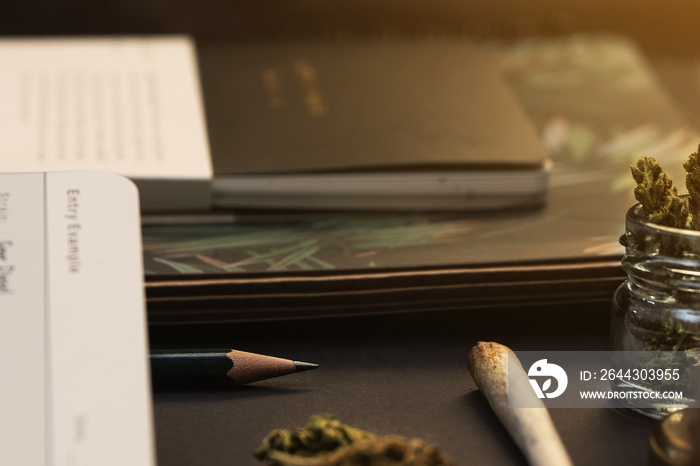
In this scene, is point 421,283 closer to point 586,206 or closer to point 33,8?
point 586,206

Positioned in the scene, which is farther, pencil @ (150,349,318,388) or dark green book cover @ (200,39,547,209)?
dark green book cover @ (200,39,547,209)

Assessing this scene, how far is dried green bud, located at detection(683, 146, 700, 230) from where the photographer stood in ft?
1.30

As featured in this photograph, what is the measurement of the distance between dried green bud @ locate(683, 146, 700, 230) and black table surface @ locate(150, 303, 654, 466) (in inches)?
4.2

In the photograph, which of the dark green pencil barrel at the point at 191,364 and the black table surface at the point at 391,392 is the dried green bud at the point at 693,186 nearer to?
the black table surface at the point at 391,392

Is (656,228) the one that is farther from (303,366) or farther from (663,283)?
(303,366)

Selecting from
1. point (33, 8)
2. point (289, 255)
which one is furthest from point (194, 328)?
point (33, 8)

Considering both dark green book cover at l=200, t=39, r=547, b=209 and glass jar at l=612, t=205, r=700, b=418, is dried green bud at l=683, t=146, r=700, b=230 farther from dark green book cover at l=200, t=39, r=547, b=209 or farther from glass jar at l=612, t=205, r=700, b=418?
dark green book cover at l=200, t=39, r=547, b=209

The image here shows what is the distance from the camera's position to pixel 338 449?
0.35 meters

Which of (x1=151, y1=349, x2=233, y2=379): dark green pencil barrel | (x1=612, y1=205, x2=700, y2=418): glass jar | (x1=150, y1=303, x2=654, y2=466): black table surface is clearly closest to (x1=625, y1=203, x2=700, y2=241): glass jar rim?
(x1=612, y1=205, x2=700, y2=418): glass jar

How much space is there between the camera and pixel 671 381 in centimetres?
41

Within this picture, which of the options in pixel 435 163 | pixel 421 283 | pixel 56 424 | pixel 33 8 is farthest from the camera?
pixel 33 8

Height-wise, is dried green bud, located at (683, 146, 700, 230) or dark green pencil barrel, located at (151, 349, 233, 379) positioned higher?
dried green bud, located at (683, 146, 700, 230)

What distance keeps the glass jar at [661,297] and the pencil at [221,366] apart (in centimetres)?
18

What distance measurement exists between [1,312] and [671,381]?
0.33 m
